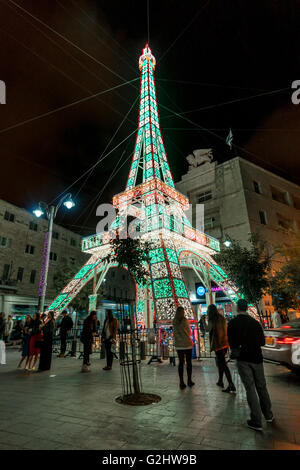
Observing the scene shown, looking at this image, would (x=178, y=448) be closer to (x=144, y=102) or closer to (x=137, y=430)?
(x=137, y=430)

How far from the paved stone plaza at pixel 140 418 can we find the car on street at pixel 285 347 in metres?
0.52

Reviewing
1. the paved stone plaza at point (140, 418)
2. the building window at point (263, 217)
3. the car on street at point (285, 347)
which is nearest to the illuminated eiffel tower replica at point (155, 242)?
the car on street at point (285, 347)

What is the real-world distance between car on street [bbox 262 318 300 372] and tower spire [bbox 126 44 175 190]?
1374 centimetres

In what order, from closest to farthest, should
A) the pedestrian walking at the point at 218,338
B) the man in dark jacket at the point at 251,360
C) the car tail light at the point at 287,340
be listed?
1. the man in dark jacket at the point at 251,360
2. the pedestrian walking at the point at 218,338
3. the car tail light at the point at 287,340

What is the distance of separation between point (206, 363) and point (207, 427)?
667 centimetres

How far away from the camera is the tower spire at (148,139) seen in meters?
20.2

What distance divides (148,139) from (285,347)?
18.8m

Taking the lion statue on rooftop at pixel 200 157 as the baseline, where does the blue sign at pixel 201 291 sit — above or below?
below

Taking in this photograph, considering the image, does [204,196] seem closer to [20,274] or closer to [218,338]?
[20,274]

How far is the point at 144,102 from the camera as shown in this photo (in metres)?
23.5

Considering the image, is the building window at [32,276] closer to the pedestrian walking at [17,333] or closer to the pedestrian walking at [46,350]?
the pedestrian walking at [17,333]

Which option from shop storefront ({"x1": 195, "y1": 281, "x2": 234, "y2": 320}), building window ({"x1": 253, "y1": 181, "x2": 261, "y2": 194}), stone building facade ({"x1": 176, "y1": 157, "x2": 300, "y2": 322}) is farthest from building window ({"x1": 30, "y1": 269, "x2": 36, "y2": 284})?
Result: building window ({"x1": 253, "y1": 181, "x2": 261, "y2": 194})

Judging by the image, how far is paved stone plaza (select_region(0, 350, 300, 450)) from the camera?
3.15 metres

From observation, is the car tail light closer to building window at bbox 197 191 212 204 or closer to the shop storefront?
the shop storefront
